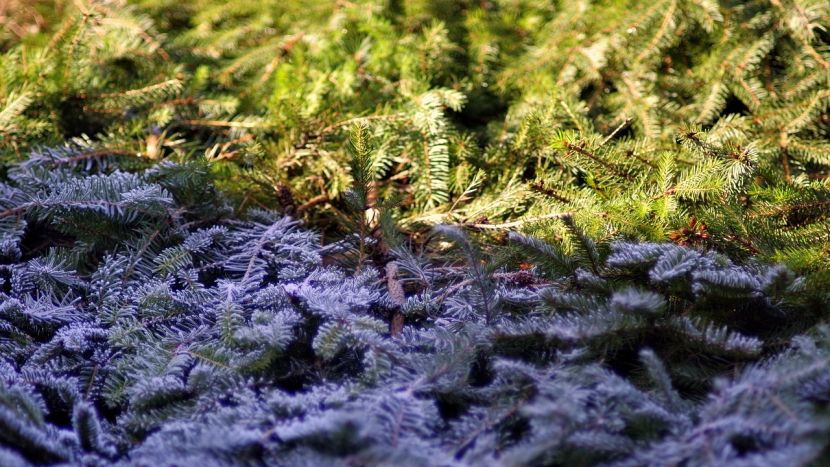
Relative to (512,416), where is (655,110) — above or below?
above

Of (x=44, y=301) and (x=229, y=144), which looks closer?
(x=44, y=301)

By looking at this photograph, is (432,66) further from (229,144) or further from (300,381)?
(300,381)

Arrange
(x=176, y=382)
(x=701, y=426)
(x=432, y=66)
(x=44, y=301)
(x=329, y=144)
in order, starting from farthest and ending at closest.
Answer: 1. (x=432, y=66)
2. (x=329, y=144)
3. (x=44, y=301)
4. (x=176, y=382)
5. (x=701, y=426)

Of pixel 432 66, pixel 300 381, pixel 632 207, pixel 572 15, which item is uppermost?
pixel 572 15

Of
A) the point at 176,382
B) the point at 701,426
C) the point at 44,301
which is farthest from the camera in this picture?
the point at 44,301

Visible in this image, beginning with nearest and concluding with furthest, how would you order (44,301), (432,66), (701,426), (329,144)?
(701,426) → (44,301) → (329,144) → (432,66)

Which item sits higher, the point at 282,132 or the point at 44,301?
the point at 282,132

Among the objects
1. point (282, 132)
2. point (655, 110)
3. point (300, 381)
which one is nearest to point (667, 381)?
point (300, 381)

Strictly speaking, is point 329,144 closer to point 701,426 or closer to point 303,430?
point 303,430

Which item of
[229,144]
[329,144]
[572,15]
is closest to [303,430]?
[329,144]
